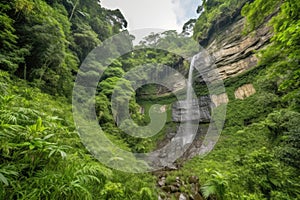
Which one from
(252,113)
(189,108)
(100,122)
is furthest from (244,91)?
(100,122)

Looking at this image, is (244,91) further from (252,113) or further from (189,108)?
(189,108)

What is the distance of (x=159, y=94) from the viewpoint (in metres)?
18.5

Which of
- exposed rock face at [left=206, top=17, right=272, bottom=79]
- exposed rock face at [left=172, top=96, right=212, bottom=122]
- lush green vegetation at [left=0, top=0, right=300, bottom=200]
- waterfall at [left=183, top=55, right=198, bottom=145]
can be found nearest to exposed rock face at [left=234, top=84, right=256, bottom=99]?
lush green vegetation at [left=0, top=0, right=300, bottom=200]

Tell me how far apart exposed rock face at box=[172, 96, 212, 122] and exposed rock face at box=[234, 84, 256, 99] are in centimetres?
207

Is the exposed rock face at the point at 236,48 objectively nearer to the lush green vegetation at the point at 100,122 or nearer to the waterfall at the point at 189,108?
the lush green vegetation at the point at 100,122

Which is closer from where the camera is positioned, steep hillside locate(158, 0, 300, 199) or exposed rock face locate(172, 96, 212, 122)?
steep hillside locate(158, 0, 300, 199)

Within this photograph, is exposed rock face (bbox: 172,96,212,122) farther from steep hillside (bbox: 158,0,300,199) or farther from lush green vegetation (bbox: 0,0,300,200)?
steep hillside (bbox: 158,0,300,199)

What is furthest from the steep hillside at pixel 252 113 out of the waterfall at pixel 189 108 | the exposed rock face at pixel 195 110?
the waterfall at pixel 189 108

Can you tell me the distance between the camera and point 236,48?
1420 centimetres

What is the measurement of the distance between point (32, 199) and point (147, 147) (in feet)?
18.1

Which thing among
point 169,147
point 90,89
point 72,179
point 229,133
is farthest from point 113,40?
point 72,179

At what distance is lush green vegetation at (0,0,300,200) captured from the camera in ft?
5.37

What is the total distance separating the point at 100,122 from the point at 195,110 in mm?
8876

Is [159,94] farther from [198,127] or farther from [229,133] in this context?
[229,133]
